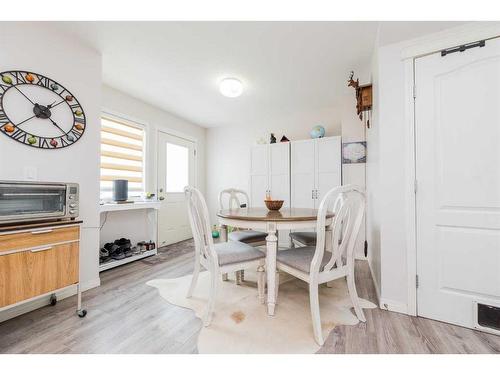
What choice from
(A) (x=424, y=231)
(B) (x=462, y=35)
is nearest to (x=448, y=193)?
(A) (x=424, y=231)

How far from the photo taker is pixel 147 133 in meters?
3.58

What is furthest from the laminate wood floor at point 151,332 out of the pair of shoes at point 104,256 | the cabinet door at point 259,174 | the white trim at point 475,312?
the cabinet door at point 259,174

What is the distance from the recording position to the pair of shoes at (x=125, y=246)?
9.61ft

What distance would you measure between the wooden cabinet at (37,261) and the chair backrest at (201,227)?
2.88 ft

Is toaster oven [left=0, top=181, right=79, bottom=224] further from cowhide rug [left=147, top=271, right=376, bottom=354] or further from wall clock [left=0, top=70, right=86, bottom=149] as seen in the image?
cowhide rug [left=147, top=271, right=376, bottom=354]

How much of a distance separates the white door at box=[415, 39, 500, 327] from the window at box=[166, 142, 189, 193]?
3.63m

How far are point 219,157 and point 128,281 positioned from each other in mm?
3133

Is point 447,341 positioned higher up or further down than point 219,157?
further down

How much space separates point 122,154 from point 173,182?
1.07m

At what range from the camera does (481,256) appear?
58.7 inches

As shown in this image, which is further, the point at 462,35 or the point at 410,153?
the point at 410,153

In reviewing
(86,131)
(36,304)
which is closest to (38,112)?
(86,131)
